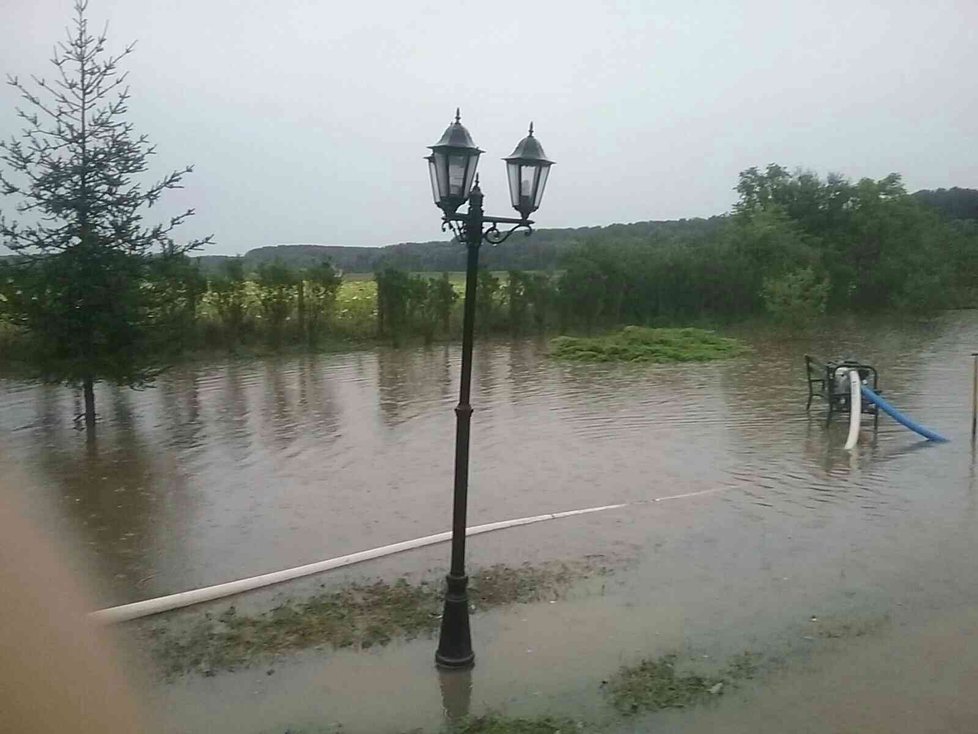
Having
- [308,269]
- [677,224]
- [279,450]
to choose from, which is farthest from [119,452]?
[677,224]

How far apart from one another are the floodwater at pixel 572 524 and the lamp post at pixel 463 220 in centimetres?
26

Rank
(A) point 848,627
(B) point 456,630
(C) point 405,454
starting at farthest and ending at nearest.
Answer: (C) point 405,454
(A) point 848,627
(B) point 456,630

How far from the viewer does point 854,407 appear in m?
12.9

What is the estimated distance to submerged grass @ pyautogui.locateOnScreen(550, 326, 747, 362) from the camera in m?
23.8

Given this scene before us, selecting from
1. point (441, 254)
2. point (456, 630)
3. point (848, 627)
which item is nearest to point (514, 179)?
point (456, 630)

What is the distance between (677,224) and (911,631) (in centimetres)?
3709

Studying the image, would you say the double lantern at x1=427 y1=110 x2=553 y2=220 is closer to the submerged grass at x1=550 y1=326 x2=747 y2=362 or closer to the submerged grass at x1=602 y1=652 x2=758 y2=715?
the submerged grass at x1=602 y1=652 x2=758 y2=715

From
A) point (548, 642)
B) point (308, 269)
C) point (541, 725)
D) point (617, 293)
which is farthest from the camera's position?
point (617, 293)

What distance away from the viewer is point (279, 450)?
1307 centimetres

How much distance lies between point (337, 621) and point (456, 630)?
1119mm

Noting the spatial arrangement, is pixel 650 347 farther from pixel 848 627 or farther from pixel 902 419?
pixel 848 627

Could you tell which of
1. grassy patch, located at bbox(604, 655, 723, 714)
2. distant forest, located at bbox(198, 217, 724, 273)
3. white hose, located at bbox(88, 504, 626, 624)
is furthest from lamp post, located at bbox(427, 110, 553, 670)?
distant forest, located at bbox(198, 217, 724, 273)

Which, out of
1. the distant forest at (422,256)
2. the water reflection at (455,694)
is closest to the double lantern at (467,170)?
the water reflection at (455,694)

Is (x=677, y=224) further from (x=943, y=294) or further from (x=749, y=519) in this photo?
(x=749, y=519)
